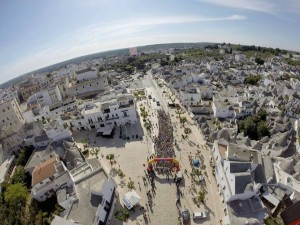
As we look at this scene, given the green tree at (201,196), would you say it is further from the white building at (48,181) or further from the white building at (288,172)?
the white building at (48,181)

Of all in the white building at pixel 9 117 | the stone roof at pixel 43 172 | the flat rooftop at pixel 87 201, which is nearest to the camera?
the flat rooftop at pixel 87 201

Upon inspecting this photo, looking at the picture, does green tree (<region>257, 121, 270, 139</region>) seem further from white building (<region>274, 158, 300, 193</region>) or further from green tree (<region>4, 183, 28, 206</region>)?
green tree (<region>4, 183, 28, 206</region>)

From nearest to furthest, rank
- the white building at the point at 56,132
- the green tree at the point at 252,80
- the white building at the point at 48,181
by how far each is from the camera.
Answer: the white building at the point at 48,181 → the white building at the point at 56,132 → the green tree at the point at 252,80

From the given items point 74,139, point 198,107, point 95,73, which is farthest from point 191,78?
point 74,139

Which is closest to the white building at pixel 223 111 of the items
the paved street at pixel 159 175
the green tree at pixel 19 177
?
the paved street at pixel 159 175

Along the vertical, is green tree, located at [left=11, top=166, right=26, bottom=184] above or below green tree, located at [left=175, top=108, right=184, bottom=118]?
above

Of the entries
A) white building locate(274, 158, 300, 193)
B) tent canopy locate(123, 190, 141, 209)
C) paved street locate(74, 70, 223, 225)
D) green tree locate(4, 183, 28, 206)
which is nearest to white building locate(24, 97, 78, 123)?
paved street locate(74, 70, 223, 225)

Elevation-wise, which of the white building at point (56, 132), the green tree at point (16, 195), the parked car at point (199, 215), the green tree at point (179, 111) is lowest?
the parked car at point (199, 215)

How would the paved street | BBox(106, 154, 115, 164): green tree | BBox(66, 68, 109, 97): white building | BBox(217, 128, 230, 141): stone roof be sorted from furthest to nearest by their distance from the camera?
BBox(66, 68, 109, 97): white building
BBox(217, 128, 230, 141): stone roof
BBox(106, 154, 115, 164): green tree
the paved street
